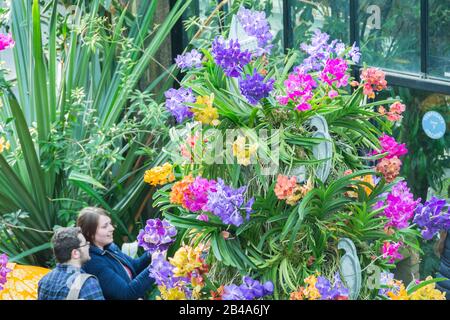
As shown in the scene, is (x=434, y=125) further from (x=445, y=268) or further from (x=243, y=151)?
(x=243, y=151)

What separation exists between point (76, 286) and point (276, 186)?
3.26ft

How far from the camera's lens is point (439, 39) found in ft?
16.5

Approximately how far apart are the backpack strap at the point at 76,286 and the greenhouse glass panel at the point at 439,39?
6.89ft

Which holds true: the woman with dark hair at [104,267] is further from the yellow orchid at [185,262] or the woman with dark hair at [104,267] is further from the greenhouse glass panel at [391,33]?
the greenhouse glass panel at [391,33]

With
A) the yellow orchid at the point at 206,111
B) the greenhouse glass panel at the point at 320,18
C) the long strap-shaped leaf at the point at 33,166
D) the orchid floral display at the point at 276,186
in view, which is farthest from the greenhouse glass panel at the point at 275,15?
the yellow orchid at the point at 206,111

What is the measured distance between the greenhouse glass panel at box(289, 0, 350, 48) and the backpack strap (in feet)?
7.27

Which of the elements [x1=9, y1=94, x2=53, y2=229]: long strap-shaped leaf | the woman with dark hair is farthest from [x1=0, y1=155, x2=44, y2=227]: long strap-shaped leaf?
the woman with dark hair

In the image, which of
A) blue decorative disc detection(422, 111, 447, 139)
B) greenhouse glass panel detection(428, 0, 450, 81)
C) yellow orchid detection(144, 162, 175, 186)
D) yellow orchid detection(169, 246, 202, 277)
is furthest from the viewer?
blue decorative disc detection(422, 111, 447, 139)

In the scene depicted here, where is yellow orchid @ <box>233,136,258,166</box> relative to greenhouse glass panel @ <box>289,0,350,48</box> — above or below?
below

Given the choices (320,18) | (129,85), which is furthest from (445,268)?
(129,85)

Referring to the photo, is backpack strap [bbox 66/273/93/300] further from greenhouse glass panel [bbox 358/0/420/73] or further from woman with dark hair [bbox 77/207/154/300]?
greenhouse glass panel [bbox 358/0/420/73]

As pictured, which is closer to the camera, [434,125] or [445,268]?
[445,268]

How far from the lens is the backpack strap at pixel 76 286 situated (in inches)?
155

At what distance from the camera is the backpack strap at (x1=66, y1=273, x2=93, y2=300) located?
155 inches
